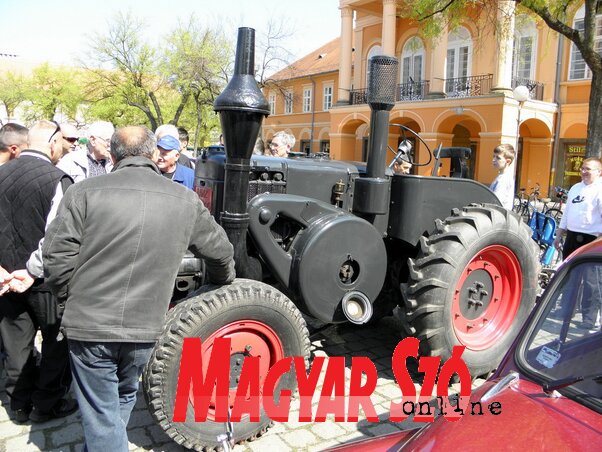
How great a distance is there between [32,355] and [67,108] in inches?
1704

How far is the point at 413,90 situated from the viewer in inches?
1041

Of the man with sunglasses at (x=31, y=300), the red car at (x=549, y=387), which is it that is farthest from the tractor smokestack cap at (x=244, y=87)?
the red car at (x=549, y=387)

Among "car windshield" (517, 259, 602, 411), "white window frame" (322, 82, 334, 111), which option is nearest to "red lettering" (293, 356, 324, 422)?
"car windshield" (517, 259, 602, 411)

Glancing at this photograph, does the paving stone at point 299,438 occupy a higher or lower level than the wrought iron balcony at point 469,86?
lower

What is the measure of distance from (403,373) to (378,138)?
175cm

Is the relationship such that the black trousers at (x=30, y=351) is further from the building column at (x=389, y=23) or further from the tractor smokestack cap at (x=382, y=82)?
the building column at (x=389, y=23)

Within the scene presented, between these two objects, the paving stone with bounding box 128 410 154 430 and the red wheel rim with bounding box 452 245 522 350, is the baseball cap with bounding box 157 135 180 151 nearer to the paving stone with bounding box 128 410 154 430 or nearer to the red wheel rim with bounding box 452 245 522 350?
the paving stone with bounding box 128 410 154 430

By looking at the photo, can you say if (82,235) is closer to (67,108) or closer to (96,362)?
(96,362)

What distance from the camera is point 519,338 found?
79.5 inches

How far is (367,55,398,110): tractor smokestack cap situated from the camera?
144 inches

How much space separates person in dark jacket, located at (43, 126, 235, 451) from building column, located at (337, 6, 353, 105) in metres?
27.8

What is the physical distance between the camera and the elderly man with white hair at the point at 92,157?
5.18 metres

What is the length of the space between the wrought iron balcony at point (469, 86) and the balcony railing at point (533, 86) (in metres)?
1.26

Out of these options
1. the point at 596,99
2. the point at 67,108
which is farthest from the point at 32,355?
the point at 67,108
